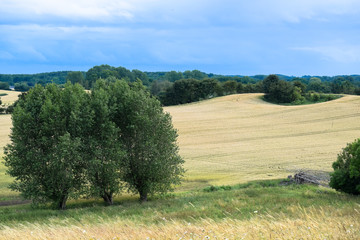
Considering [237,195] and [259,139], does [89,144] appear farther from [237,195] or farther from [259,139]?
[259,139]

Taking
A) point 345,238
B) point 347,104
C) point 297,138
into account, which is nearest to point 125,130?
point 345,238

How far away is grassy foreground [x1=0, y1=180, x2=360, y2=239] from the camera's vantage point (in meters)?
7.98

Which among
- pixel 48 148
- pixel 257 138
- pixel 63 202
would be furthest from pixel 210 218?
pixel 257 138

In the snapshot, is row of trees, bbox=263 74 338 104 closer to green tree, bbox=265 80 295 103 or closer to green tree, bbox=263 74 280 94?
green tree, bbox=265 80 295 103

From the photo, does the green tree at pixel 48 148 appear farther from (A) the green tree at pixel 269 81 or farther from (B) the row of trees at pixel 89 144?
(A) the green tree at pixel 269 81

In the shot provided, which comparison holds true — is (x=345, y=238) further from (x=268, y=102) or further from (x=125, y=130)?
(x=268, y=102)

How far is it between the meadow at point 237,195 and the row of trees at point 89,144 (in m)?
1.42

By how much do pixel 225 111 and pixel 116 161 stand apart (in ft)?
206

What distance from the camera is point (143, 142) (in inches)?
1039

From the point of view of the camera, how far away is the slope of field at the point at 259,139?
3581 cm

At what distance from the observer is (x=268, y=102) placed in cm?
10681

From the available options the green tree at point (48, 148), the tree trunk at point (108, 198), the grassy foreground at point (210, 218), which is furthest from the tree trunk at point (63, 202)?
the tree trunk at point (108, 198)

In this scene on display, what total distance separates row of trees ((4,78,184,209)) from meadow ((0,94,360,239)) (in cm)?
142

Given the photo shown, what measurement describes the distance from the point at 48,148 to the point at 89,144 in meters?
2.50
